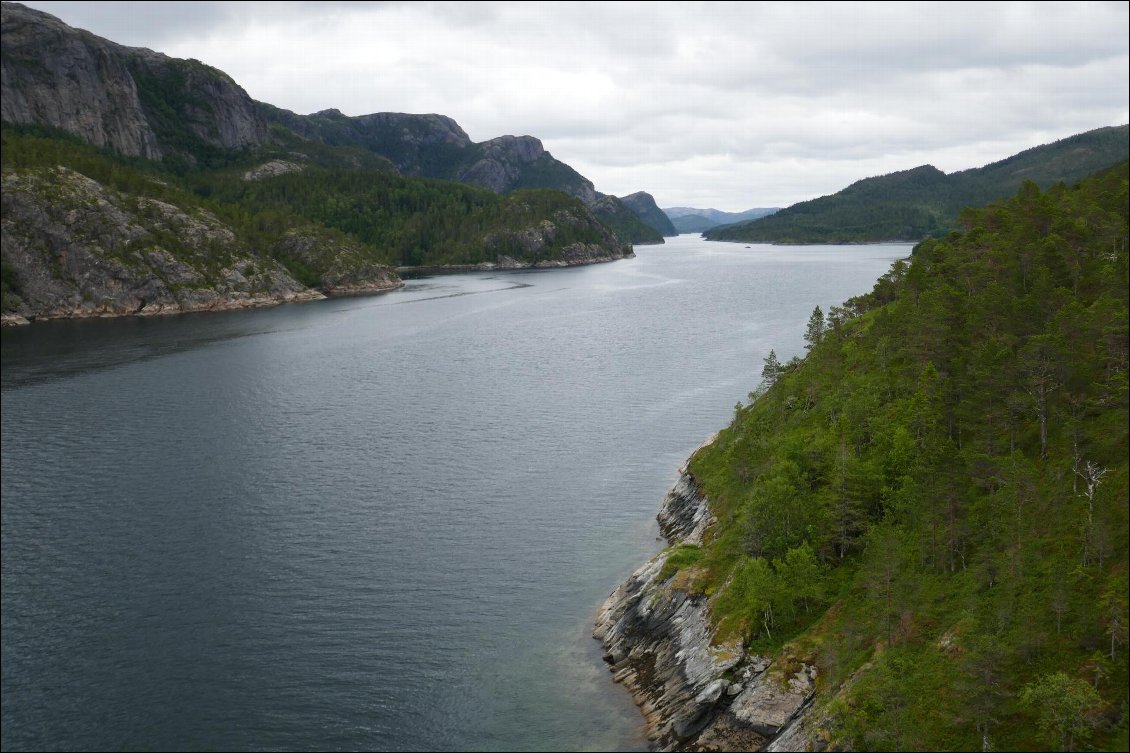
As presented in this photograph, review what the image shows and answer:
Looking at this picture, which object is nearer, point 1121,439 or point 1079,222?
point 1121,439

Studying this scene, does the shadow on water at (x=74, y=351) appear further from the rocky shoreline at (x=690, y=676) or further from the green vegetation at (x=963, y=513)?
the green vegetation at (x=963, y=513)

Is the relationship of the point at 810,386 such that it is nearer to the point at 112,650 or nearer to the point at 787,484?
the point at 787,484

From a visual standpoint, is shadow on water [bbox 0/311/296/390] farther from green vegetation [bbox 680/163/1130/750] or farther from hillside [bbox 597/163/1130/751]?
green vegetation [bbox 680/163/1130/750]

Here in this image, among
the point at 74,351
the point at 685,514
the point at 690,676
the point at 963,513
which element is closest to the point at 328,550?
the point at 685,514

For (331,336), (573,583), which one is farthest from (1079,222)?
(331,336)

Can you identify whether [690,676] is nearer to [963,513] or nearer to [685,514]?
→ [963,513]

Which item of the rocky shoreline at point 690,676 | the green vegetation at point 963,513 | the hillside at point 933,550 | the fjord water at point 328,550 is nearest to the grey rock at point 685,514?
the hillside at point 933,550
